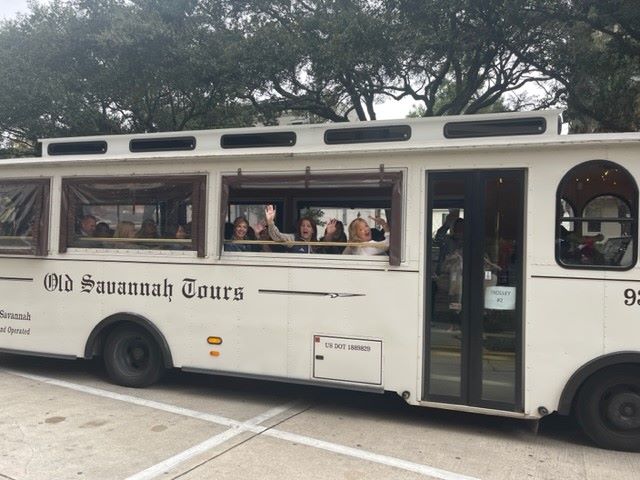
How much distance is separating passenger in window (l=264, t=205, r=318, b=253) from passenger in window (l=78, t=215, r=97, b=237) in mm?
2084

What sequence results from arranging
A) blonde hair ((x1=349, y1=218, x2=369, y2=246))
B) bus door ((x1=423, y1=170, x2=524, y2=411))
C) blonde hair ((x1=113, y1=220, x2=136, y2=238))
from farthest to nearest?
blonde hair ((x1=113, y1=220, x2=136, y2=238))
blonde hair ((x1=349, y1=218, x2=369, y2=246))
bus door ((x1=423, y1=170, x2=524, y2=411))

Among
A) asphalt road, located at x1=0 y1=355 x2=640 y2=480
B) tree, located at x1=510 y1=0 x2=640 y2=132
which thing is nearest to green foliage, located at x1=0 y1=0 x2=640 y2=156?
tree, located at x1=510 y1=0 x2=640 y2=132

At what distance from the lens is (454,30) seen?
34.8ft

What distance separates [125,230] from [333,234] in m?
2.37

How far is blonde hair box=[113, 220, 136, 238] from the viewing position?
6.16 m

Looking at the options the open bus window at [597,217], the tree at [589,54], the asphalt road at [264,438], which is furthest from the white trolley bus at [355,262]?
the tree at [589,54]

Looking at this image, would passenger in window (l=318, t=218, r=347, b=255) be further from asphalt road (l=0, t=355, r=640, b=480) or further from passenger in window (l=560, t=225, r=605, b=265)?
passenger in window (l=560, t=225, r=605, b=265)

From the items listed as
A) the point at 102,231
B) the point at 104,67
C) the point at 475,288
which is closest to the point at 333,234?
the point at 475,288

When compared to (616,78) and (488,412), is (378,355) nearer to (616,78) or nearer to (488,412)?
(488,412)

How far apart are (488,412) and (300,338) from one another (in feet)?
6.03

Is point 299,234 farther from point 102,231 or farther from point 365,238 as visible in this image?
point 102,231

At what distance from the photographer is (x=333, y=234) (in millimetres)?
5609

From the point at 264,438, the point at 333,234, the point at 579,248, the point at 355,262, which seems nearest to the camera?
the point at 579,248

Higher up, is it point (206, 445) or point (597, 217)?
point (597, 217)
